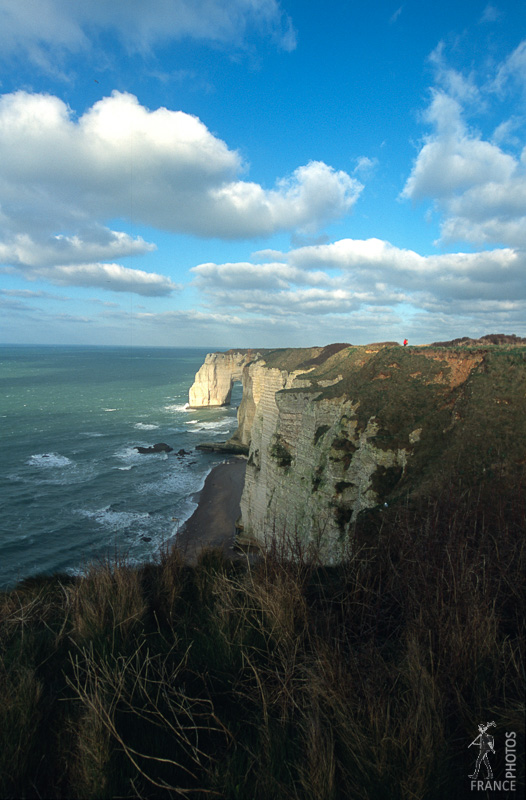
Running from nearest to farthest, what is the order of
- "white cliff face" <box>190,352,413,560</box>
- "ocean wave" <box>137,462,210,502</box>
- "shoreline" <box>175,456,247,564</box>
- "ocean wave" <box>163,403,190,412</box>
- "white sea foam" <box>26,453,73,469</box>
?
"white cliff face" <box>190,352,413,560</box>, "shoreline" <box>175,456,247,564</box>, "ocean wave" <box>137,462,210,502</box>, "white sea foam" <box>26,453,73,469</box>, "ocean wave" <box>163,403,190,412</box>

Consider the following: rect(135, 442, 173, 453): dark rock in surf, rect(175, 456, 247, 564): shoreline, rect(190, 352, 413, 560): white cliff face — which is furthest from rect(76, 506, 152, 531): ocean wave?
rect(135, 442, 173, 453): dark rock in surf

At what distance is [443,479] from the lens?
41.7 feet

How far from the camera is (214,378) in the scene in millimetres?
88562

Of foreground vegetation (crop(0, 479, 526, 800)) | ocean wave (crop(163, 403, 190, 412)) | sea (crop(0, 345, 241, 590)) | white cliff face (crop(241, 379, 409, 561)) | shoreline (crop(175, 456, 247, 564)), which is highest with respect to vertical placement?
foreground vegetation (crop(0, 479, 526, 800))

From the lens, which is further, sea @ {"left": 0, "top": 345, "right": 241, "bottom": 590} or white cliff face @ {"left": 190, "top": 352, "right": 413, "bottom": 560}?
sea @ {"left": 0, "top": 345, "right": 241, "bottom": 590}

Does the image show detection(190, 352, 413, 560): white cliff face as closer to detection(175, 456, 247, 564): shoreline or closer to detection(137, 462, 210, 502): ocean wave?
detection(175, 456, 247, 564): shoreline

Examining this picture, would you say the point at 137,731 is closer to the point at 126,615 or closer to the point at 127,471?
the point at 126,615

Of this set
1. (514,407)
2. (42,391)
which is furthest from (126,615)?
(42,391)

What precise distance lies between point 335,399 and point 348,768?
1909 cm

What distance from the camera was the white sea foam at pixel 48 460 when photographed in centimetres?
4309

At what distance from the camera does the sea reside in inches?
1022

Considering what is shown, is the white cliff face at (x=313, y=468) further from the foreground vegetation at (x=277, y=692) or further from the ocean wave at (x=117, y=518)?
the ocean wave at (x=117, y=518)

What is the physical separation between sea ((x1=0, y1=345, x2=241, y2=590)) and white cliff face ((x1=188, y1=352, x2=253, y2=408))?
12.0 feet

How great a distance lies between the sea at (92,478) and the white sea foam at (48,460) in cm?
12
